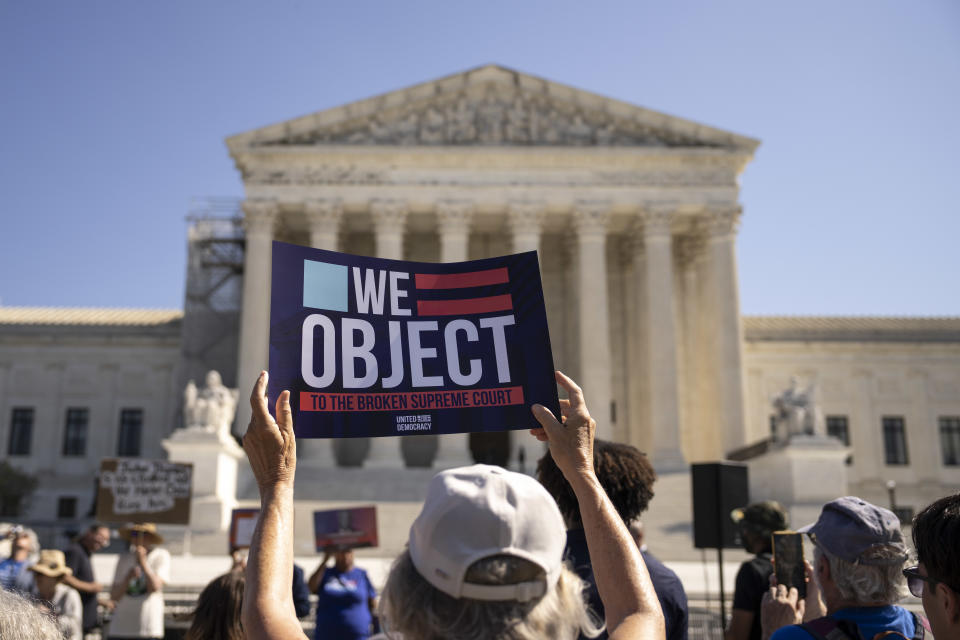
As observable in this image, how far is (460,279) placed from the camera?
4.19 m

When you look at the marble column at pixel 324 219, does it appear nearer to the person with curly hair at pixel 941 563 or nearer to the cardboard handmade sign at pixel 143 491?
the cardboard handmade sign at pixel 143 491

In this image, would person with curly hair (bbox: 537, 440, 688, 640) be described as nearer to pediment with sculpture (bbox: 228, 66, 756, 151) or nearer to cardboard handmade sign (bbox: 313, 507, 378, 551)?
cardboard handmade sign (bbox: 313, 507, 378, 551)

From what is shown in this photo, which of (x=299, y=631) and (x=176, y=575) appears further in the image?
(x=176, y=575)

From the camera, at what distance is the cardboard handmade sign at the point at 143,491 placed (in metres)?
17.6

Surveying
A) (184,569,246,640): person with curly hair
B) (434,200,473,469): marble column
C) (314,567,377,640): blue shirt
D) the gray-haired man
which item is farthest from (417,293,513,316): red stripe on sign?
(434,200,473,469): marble column

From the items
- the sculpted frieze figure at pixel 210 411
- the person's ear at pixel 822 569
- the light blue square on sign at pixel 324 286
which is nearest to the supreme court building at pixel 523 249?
the sculpted frieze figure at pixel 210 411

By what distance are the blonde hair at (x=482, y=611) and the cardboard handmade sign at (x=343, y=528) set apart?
28.6 feet

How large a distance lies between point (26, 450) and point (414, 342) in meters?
47.4

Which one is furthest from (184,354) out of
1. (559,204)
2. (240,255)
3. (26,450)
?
(559,204)

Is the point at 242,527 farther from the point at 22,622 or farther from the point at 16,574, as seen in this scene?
the point at 22,622

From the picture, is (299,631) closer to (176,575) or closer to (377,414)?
(377,414)

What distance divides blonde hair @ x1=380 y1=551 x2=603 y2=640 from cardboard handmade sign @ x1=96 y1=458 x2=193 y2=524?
1664 centimetres

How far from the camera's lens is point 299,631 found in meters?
2.73

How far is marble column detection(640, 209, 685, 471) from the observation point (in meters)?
37.4
